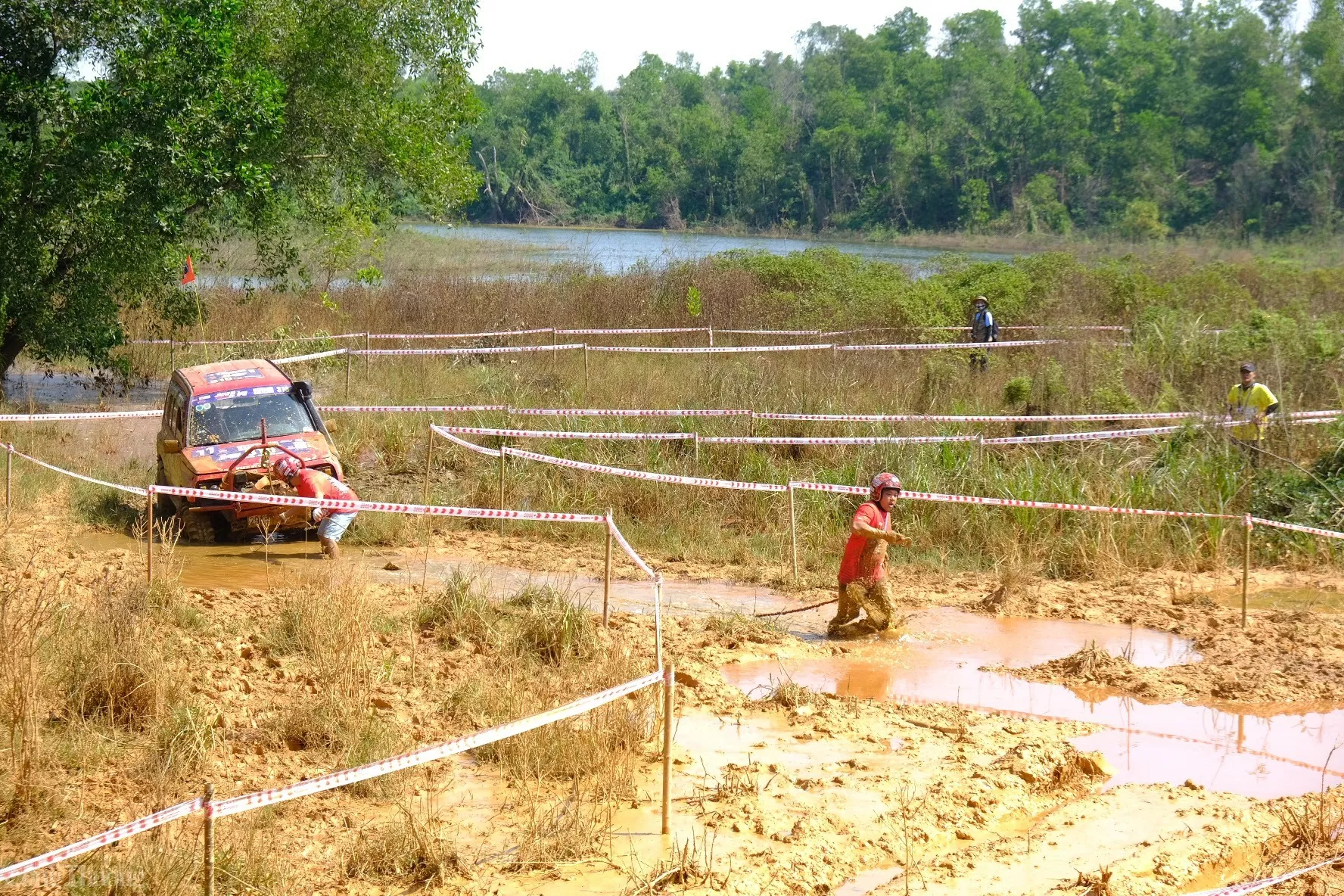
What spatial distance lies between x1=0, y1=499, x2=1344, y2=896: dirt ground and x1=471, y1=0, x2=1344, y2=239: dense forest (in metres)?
46.7

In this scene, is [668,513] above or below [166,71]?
below

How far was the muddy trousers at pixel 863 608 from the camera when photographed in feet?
33.2

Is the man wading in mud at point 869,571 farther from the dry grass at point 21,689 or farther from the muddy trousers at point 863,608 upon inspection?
the dry grass at point 21,689

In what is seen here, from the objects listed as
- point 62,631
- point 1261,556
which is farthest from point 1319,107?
point 62,631

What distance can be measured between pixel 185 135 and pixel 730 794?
41.1 feet

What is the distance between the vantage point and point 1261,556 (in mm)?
12875

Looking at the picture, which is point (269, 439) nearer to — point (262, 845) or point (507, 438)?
point (507, 438)

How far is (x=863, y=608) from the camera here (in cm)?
1023

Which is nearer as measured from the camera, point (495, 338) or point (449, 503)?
point (449, 503)

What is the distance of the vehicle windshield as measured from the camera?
1282cm

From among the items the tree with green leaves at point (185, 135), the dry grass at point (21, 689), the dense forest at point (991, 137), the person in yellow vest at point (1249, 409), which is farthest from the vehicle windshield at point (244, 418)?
the dense forest at point (991, 137)

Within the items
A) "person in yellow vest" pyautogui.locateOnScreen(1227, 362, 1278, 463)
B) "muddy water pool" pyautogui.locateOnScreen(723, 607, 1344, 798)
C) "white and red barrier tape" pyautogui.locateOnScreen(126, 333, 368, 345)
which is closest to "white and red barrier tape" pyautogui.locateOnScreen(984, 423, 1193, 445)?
"person in yellow vest" pyautogui.locateOnScreen(1227, 362, 1278, 463)

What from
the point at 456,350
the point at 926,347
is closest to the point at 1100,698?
the point at 926,347

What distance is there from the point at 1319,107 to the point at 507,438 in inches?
2129
